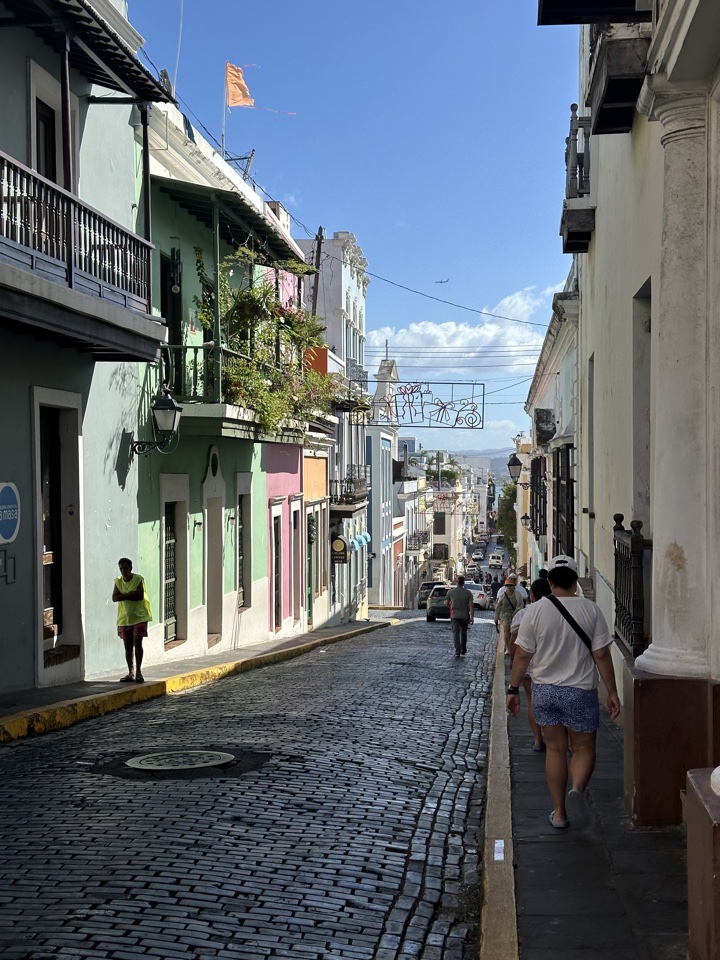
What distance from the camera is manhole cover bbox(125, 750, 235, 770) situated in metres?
7.78

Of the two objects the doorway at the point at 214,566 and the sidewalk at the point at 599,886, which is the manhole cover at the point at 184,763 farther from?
the doorway at the point at 214,566

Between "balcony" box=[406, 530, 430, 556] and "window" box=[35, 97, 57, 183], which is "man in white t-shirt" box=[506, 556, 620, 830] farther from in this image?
"balcony" box=[406, 530, 430, 556]

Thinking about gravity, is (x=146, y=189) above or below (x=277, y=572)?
above

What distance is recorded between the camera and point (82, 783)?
7.39m

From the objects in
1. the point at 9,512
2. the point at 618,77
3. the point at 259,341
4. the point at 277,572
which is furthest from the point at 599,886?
the point at 277,572

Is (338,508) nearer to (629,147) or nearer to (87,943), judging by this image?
(629,147)

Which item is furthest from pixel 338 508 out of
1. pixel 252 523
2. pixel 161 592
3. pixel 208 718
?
pixel 208 718

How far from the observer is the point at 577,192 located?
13844 millimetres

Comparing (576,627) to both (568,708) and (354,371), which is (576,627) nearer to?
(568,708)

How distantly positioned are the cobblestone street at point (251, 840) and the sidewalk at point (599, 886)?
297 mm

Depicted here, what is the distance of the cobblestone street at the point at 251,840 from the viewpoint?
476 centimetres

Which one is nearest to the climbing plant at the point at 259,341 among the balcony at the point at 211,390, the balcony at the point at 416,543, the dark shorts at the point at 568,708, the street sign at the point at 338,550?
the balcony at the point at 211,390

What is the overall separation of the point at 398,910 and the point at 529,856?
0.92 m

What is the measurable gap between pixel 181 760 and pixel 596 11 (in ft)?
18.3
